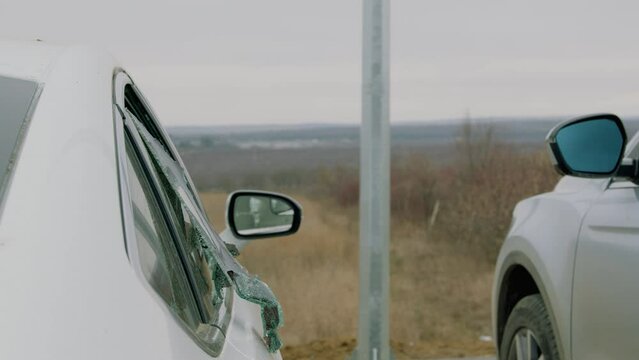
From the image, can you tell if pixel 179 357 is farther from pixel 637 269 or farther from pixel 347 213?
pixel 347 213

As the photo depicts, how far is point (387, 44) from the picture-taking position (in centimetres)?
709

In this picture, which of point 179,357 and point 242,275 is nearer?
point 179,357

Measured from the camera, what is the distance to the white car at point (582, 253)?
10.7ft

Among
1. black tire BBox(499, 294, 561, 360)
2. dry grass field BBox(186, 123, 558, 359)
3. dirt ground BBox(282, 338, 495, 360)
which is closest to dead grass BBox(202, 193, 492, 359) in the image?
dry grass field BBox(186, 123, 558, 359)

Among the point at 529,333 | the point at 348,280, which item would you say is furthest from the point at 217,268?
the point at 348,280

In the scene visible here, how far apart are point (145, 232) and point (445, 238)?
25510mm

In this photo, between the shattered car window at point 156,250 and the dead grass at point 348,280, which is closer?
the shattered car window at point 156,250

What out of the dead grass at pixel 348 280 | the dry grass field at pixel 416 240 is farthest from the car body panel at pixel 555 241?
the dry grass field at pixel 416 240

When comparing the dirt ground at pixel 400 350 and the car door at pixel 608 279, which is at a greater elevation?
the car door at pixel 608 279

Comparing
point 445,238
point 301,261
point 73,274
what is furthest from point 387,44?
point 445,238

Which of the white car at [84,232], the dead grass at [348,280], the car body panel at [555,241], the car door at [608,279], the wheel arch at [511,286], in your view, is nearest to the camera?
the white car at [84,232]

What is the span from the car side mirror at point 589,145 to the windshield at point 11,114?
203cm

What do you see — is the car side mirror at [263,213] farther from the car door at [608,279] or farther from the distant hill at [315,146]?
the distant hill at [315,146]

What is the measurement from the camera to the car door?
3.17m
